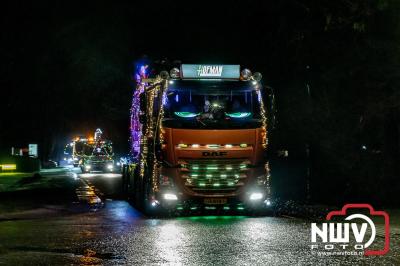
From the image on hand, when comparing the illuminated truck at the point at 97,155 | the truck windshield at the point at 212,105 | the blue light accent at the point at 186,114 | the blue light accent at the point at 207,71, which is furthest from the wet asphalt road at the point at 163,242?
the illuminated truck at the point at 97,155

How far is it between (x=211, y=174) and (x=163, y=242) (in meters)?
4.29

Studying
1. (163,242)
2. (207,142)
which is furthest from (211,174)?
(163,242)

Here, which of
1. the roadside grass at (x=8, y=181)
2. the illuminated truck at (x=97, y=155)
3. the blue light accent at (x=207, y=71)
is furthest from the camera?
the illuminated truck at (x=97, y=155)

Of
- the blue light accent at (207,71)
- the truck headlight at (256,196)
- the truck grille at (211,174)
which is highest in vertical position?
the blue light accent at (207,71)

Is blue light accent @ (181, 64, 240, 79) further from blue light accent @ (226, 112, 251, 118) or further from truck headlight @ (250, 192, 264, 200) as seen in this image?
truck headlight @ (250, 192, 264, 200)

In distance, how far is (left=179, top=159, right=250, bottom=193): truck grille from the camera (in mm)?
15977

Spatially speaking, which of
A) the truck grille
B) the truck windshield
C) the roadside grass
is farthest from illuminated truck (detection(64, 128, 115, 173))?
the truck grille

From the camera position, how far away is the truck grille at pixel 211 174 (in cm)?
1598

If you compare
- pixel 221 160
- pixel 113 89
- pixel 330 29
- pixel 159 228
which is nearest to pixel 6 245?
pixel 159 228

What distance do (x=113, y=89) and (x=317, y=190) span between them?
102 feet

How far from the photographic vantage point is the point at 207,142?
15891mm

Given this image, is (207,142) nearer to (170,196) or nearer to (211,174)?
(211,174)

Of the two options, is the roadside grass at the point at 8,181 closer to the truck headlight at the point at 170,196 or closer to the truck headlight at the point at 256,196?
the truck headlight at the point at 170,196

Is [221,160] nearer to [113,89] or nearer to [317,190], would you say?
[317,190]
